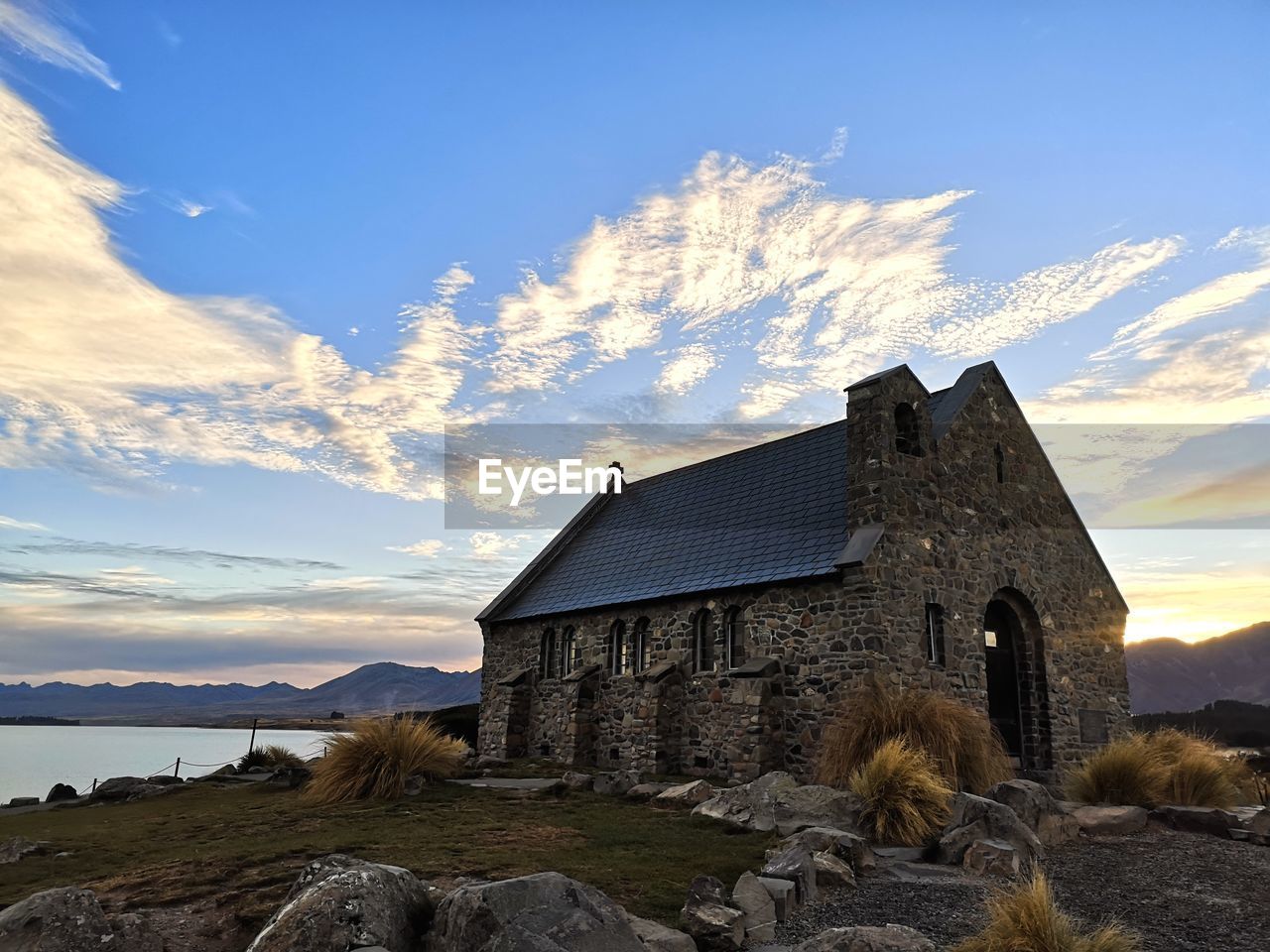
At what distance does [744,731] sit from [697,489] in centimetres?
1017

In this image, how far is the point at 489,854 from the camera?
10.3 meters

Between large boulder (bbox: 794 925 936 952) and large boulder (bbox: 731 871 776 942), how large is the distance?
40.1 inches

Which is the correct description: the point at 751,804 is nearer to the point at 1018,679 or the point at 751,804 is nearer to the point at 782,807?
the point at 782,807

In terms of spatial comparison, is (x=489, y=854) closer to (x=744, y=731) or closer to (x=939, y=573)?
(x=744, y=731)

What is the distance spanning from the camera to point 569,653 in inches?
1019

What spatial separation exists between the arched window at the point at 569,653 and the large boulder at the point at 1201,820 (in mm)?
15667

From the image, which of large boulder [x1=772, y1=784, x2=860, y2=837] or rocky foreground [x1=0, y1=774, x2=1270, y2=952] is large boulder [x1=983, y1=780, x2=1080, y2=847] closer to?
rocky foreground [x1=0, y1=774, x2=1270, y2=952]

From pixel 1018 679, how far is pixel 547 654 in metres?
13.9

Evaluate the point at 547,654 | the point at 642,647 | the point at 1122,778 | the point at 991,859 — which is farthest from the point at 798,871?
the point at 547,654

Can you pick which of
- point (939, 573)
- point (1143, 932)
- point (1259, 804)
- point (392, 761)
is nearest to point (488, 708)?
point (392, 761)

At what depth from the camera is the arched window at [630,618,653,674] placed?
22641mm

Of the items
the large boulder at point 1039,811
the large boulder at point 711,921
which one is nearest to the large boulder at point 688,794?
the large boulder at point 1039,811

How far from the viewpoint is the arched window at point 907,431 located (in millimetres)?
19484

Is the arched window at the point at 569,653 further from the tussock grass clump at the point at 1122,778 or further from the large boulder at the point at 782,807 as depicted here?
the tussock grass clump at the point at 1122,778
